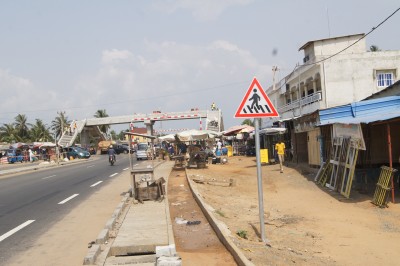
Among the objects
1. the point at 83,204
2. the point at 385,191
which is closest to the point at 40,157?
the point at 83,204

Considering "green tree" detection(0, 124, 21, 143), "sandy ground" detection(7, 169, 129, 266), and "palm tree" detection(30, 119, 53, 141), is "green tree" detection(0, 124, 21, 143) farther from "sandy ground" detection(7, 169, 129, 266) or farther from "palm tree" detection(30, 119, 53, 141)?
"sandy ground" detection(7, 169, 129, 266)

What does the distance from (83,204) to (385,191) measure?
887 centimetres

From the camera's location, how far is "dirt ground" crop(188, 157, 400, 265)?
6.78 meters

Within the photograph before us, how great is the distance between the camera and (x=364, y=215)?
10.5m

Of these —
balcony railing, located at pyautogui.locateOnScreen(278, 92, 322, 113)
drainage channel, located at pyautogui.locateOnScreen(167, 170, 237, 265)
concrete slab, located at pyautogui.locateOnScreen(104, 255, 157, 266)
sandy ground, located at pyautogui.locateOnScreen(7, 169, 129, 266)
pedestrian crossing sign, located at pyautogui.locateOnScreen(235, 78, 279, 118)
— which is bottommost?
drainage channel, located at pyautogui.locateOnScreen(167, 170, 237, 265)

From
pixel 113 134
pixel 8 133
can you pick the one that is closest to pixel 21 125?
pixel 8 133

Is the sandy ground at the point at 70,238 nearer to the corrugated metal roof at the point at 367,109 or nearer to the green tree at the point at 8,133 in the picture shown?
the corrugated metal roof at the point at 367,109

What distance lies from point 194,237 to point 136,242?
139cm

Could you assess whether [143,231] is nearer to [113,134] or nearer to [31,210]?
[31,210]

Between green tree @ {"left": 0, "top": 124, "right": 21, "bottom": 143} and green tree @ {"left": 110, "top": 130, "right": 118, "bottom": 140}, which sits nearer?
green tree @ {"left": 0, "top": 124, "right": 21, "bottom": 143}

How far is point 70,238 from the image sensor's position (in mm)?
7961

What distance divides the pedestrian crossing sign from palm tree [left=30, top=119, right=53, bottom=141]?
265ft

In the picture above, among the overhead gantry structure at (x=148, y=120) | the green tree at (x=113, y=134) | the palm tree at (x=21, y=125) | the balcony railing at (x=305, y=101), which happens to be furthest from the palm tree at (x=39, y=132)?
the balcony railing at (x=305, y=101)

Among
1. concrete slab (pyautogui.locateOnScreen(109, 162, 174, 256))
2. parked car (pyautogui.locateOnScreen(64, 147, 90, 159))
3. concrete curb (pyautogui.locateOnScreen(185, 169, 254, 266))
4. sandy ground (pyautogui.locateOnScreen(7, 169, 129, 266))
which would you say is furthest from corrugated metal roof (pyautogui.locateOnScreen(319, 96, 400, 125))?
parked car (pyautogui.locateOnScreen(64, 147, 90, 159))
